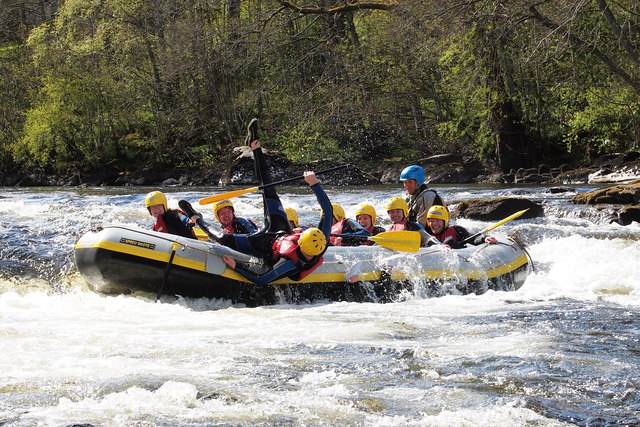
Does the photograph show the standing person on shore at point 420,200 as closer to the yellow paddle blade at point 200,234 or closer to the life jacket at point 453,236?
the life jacket at point 453,236

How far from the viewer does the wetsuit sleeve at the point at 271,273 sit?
8930 mm

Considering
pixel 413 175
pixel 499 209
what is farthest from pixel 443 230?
pixel 499 209

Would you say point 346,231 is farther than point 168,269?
Yes

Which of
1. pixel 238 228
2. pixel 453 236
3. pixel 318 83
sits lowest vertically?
pixel 453 236

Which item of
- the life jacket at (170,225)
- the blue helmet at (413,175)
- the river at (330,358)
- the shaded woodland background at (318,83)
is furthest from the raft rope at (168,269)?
the shaded woodland background at (318,83)

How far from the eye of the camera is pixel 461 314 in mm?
8094

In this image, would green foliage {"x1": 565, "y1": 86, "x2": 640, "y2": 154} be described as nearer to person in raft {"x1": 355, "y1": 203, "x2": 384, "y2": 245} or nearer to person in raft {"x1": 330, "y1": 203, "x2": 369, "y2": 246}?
person in raft {"x1": 355, "y1": 203, "x2": 384, "y2": 245}

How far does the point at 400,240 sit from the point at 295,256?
1169mm

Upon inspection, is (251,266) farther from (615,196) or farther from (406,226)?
(615,196)

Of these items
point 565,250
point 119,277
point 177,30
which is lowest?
point 565,250

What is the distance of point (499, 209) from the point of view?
15.3 m

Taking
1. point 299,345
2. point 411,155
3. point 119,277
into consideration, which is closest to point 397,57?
point 411,155

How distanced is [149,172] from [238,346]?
2507 centimetres

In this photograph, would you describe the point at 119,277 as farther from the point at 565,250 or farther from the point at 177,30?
the point at 177,30
